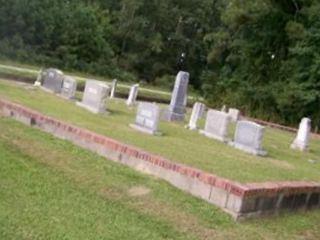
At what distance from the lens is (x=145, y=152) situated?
9.27 metres

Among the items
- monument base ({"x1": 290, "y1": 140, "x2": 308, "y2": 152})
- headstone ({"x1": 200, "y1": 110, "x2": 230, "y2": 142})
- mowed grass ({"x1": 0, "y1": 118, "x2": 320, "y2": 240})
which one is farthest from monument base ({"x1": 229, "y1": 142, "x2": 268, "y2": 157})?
mowed grass ({"x1": 0, "y1": 118, "x2": 320, "y2": 240})

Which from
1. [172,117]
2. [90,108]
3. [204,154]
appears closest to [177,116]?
[172,117]

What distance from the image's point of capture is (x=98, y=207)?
7191 millimetres

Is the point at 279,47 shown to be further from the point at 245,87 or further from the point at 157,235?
the point at 157,235

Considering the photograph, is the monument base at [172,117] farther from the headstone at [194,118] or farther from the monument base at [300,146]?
the monument base at [300,146]

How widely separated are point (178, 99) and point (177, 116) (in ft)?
1.64

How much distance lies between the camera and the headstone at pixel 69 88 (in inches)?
671

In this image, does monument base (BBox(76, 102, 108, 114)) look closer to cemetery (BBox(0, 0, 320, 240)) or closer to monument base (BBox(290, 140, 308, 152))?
cemetery (BBox(0, 0, 320, 240))

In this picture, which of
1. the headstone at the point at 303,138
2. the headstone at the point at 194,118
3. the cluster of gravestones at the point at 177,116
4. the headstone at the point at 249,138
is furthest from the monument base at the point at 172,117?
the headstone at the point at 249,138

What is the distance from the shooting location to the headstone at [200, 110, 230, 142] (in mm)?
13714

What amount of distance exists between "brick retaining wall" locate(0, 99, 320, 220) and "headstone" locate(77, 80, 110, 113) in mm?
3962

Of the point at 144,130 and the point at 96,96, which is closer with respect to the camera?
the point at 144,130

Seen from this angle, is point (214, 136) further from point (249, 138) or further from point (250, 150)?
point (250, 150)

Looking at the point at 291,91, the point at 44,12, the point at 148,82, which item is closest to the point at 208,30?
the point at 148,82
